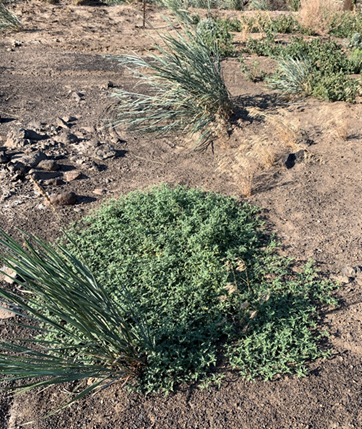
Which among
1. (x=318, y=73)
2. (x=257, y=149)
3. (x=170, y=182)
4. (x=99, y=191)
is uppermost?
(x=318, y=73)

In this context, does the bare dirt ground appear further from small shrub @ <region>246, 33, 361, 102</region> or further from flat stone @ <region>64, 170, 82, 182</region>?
small shrub @ <region>246, 33, 361, 102</region>

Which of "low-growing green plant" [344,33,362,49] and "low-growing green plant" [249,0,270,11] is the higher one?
"low-growing green plant" [344,33,362,49]

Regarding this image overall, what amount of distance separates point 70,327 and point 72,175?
2171 millimetres

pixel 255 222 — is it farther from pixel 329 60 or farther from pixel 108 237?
pixel 329 60

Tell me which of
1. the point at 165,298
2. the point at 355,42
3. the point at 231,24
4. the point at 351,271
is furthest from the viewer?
the point at 231,24

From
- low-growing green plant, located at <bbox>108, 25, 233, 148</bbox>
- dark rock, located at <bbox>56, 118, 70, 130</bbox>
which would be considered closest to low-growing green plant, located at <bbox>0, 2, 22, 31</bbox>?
dark rock, located at <bbox>56, 118, 70, 130</bbox>

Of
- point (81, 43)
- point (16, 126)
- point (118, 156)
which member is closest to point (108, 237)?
point (118, 156)

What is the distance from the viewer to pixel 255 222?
13.1 ft

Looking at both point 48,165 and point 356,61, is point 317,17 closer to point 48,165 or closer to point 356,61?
point 356,61

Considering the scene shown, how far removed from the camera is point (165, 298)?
327 centimetres

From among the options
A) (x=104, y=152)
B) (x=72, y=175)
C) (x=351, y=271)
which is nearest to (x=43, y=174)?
(x=72, y=175)

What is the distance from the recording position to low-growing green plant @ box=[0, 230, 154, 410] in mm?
2219

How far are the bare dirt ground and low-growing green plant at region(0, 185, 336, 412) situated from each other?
0.15 m

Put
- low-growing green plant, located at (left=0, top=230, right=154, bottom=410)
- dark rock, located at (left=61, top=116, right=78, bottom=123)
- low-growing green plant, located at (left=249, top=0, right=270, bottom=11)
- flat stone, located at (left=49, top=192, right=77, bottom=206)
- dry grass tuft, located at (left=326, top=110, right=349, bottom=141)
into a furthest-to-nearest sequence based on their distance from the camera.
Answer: low-growing green plant, located at (left=249, top=0, right=270, bottom=11), dark rock, located at (left=61, top=116, right=78, bottom=123), dry grass tuft, located at (left=326, top=110, right=349, bottom=141), flat stone, located at (left=49, top=192, right=77, bottom=206), low-growing green plant, located at (left=0, top=230, right=154, bottom=410)
